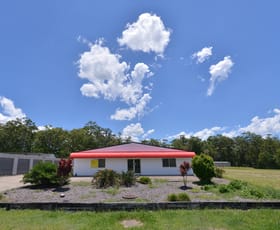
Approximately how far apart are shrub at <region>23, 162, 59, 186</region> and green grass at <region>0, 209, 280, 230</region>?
5.41 metres

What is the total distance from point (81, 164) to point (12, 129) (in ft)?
85.5

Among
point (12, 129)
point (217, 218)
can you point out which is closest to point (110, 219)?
point (217, 218)

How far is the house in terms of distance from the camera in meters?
21.7

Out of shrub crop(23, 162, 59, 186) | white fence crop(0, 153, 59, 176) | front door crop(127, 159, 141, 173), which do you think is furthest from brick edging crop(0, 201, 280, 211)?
white fence crop(0, 153, 59, 176)

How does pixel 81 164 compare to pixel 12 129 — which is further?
pixel 12 129

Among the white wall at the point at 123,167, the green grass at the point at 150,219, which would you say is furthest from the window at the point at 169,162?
the green grass at the point at 150,219

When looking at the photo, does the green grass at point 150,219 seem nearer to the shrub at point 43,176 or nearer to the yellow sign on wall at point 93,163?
the shrub at point 43,176

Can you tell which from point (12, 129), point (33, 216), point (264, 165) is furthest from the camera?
point (264, 165)

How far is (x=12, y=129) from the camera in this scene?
41.0 m

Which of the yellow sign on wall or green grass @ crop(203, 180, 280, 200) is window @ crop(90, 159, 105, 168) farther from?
green grass @ crop(203, 180, 280, 200)

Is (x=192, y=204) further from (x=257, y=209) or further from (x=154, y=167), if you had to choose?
(x=154, y=167)

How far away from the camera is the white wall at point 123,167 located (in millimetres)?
21672

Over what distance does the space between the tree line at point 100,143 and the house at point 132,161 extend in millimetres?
25677

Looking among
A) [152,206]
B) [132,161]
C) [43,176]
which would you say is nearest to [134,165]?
[132,161]
